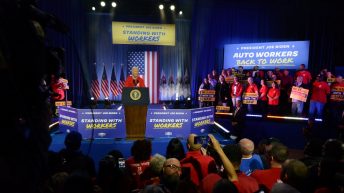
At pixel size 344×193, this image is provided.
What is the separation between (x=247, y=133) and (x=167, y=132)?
3.35 metres

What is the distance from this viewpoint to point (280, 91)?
424 inches

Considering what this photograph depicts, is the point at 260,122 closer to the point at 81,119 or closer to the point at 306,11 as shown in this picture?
the point at 81,119

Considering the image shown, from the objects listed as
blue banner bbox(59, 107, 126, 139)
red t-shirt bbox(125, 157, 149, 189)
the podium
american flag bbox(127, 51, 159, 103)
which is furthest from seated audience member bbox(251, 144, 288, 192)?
american flag bbox(127, 51, 159, 103)

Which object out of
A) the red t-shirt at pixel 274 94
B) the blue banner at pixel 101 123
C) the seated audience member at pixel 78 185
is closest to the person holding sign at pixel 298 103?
the red t-shirt at pixel 274 94

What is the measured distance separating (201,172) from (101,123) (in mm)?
3902

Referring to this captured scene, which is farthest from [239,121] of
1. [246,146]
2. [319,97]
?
[246,146]

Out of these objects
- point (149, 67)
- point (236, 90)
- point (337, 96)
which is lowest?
point (337, 96)

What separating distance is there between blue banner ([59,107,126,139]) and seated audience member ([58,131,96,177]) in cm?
324

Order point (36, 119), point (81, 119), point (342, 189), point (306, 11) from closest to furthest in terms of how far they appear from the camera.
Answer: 1. point (36, 119)
2. point (342, 189)
3. point (81, 119)
4. point (306, 11)

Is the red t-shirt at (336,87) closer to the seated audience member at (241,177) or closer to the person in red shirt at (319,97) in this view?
the person in red shirt at (319,97)

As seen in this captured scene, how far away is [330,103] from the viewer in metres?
9.94

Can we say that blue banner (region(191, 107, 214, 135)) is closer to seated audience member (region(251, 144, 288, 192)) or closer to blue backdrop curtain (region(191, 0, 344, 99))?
seated audience member (region(251, 144, 288, 192))

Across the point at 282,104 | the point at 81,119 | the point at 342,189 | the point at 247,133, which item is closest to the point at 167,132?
the point at 81,119

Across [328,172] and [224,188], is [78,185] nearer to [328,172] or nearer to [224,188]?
[224,188]
